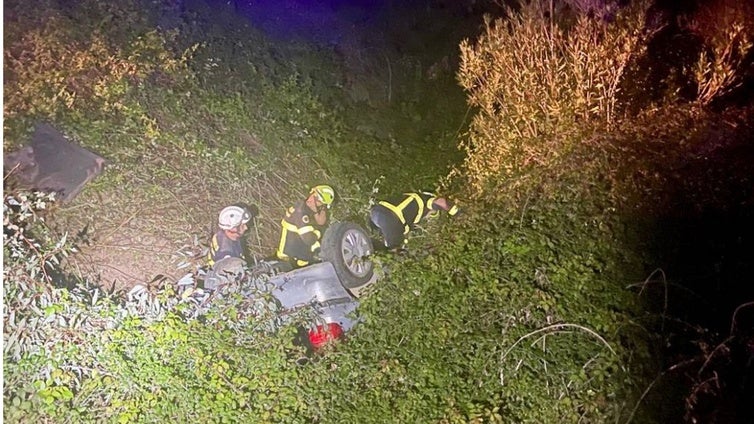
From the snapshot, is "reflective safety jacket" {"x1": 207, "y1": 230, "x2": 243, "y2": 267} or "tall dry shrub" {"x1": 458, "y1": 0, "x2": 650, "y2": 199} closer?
"reflective safety jacket" {"x1": 207, "y1": 230, "x2": 243, "y2": 267}

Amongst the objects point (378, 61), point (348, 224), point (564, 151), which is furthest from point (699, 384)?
point (378, 61)

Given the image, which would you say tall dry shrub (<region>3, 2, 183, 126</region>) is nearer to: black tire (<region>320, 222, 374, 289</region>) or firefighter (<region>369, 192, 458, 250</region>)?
black tire (<region>320, 222, 374, 289</region>)

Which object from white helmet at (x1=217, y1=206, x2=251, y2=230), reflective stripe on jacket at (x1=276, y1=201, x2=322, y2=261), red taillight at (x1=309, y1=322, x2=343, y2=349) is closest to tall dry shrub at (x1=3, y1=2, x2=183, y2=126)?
white helmet at (x1=217, y1=206, x2=251, y2=230)

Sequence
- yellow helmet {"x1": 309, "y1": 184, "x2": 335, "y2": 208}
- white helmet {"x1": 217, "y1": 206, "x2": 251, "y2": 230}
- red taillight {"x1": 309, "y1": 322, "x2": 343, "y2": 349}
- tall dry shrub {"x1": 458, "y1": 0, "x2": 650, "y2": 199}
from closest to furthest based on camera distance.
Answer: red taillight {"x1": 309, "y1": 322, "x2": 343, "y2": 349}
white helmet {"x1": 217, "y1": 206, "x2": 251, "y2": 230}
yellow helmet {"x1": 309, "y1": 184, "x2": 335, "y2": 208}
tall dry shrub {"x1": 458, "y1": 0, "x2": 650, "y2": 199}

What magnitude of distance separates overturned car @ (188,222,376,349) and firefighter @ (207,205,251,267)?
0.13 ft

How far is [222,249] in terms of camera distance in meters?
3.47

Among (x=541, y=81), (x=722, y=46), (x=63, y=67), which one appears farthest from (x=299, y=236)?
(x=722, y=46)

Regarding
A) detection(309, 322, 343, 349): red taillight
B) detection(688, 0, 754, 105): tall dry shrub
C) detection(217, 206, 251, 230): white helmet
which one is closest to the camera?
detection(309, 322, 343, 349): red taillight

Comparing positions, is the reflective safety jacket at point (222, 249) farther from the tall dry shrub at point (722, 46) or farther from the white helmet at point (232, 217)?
Result: the tall dry shrub at point (722, 46)

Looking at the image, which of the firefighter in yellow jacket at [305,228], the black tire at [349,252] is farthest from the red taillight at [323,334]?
the firefighter in yellow jacket at [305,228]

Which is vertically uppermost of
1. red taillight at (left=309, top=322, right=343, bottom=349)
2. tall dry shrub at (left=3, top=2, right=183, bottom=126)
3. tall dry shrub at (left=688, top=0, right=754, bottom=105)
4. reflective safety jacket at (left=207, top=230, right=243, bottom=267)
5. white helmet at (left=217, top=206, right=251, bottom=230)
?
tall dry shrub at (left=688, top=0, right=754, bottom=105)

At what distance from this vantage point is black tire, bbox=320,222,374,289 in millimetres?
3570

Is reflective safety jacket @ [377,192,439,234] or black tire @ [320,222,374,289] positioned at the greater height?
reflective safety jacket @ [377,192,439,234]

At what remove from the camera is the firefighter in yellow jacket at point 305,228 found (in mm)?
3547
